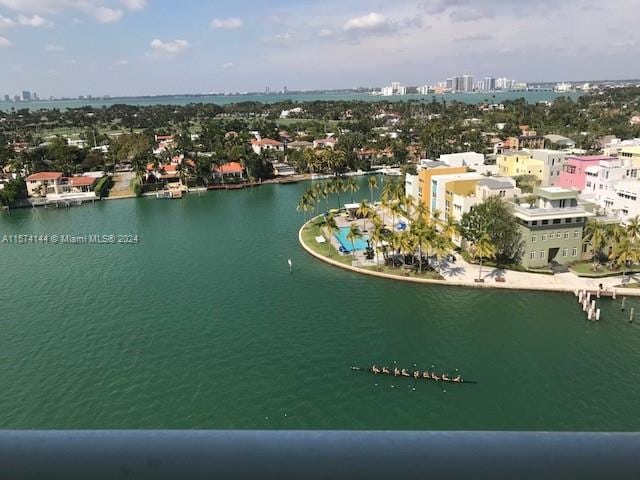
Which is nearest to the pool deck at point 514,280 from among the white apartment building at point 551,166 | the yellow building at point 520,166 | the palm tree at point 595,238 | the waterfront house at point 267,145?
the palm tree at point 595,238

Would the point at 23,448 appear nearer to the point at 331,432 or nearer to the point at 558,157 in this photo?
the point at 331,432

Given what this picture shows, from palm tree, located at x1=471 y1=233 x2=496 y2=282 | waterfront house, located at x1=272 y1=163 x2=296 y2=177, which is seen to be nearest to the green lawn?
palm tree, located at x1=471 y1=233 x2=496 y2=282

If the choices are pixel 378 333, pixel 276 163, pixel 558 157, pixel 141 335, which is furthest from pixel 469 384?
pixel 276 163

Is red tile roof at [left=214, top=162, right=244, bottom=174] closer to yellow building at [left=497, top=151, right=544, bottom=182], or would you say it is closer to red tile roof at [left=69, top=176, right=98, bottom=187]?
red tile roof at [left=69, top=176, right=98, bottom=187]

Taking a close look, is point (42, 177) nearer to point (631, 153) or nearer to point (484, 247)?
point (484, 247)

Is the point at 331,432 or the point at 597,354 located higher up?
the point at 331,432

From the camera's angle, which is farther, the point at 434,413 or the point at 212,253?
the point at 212,253
